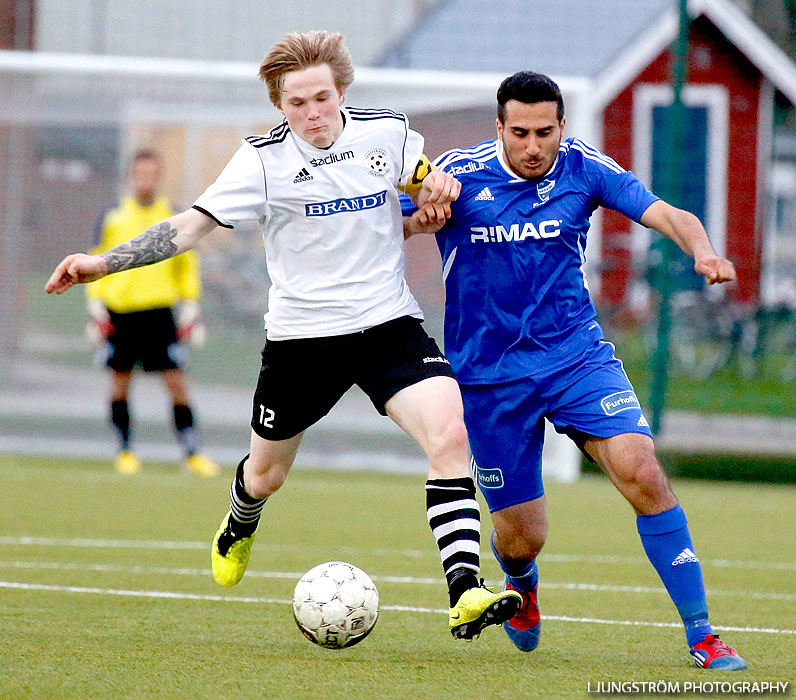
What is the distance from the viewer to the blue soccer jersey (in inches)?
200

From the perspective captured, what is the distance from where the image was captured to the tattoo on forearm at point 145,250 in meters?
4.79

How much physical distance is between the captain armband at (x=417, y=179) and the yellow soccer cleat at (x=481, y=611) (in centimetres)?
159

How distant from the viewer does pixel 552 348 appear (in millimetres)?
5074

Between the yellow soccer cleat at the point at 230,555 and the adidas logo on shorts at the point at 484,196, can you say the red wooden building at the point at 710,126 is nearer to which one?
the adidas logo on shorts at the point at 484,196

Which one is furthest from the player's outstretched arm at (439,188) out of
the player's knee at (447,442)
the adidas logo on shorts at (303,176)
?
the player's knee at (447,442)

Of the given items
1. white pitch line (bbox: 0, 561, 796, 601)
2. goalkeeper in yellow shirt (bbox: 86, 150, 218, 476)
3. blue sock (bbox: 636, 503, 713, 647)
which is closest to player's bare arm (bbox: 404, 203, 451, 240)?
blue sock (bbox: 636, 503, 713, 647)

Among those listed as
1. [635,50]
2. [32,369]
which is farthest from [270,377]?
[635,50]

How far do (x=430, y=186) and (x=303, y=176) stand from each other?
0.47m

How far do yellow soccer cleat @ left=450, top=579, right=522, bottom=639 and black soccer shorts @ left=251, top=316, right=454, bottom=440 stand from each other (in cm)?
91

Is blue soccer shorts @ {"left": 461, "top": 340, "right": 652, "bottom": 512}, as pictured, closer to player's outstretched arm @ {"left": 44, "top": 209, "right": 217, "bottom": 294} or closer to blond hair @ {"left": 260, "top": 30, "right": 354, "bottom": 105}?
player's outstretched arm @ {"left": 44, "top": 209, "right": 217, "bottom": 294}

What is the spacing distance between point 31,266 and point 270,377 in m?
7.72

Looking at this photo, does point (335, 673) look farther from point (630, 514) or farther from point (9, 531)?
point (630, 514)

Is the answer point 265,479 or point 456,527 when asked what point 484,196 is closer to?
point 456,527

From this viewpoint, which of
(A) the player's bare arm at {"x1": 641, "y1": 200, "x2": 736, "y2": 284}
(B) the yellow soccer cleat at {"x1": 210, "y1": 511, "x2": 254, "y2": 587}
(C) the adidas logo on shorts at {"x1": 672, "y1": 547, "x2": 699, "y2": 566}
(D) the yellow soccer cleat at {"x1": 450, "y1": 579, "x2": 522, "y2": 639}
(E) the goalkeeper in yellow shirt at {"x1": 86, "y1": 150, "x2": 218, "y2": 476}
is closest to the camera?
(D) the yellow soccer cleat at {"x1": 450, "y1": 579, "x2": 522, "y2": 639}
